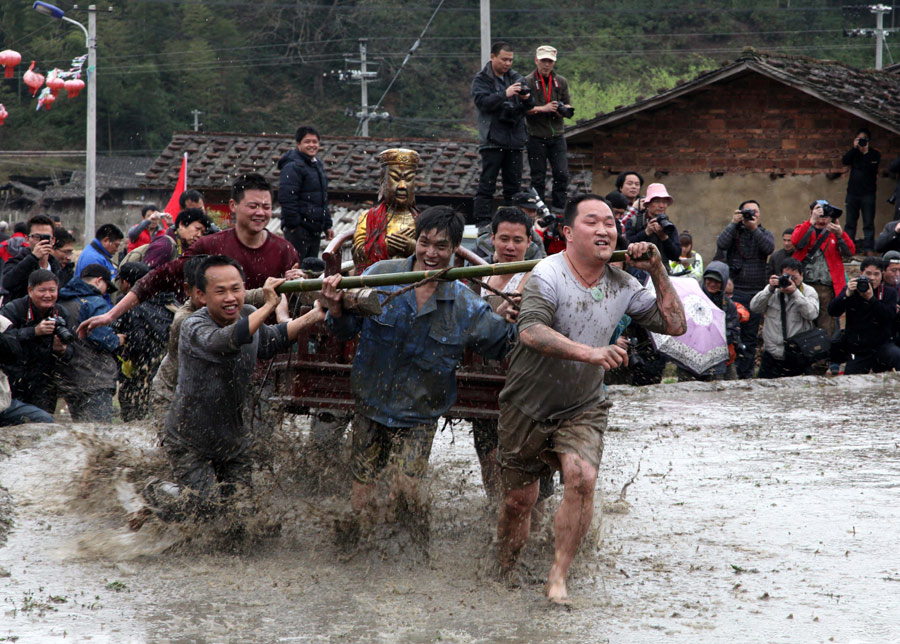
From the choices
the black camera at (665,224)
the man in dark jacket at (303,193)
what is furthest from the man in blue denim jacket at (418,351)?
the man in dark jacket at (303,193)

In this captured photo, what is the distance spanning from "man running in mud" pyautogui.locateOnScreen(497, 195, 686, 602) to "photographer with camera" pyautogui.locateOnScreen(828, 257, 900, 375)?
7496 millimetres

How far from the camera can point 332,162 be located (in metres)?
27.8

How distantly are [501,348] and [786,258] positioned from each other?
7744mm

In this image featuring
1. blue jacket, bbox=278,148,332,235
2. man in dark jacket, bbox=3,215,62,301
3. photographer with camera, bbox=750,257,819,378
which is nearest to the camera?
man in dark jacket, bbox=3,215,62,301

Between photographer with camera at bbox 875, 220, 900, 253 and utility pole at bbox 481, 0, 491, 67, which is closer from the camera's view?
photographer with camera at bbox 875, 220, 900, 253

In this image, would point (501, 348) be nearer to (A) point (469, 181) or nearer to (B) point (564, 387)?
(B) point (564, 387)

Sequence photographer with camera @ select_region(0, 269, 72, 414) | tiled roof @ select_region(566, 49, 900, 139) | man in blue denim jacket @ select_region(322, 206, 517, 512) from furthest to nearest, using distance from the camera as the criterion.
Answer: tiled roof @ select_region(566, 49, 900, 139), photographer with camera @ select_region(0, 269, 72, 414), man in blue denim jacket @ select_region(322, 206, 517, 512)

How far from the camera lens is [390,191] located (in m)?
6.99

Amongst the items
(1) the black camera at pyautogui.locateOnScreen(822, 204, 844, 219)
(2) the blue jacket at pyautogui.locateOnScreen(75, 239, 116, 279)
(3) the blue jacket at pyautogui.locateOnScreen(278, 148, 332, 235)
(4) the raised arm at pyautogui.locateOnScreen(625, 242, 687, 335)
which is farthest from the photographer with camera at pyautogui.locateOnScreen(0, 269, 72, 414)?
(1) the black camera at pyautogui.locateOnScreen(822, 204, 844, 219)

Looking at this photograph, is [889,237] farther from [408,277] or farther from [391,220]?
[408,277]

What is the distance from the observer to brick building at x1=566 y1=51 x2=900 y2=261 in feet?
57.4

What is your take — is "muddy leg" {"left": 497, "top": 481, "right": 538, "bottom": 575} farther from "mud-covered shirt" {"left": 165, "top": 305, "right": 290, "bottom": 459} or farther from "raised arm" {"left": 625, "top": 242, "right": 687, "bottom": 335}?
"mud-covered shirt" {"left": 165, "top": 305, "right": 290, "bottom": 459}

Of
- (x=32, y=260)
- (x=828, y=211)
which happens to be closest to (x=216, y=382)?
(x=32, y=260)

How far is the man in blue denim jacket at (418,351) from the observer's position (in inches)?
224
